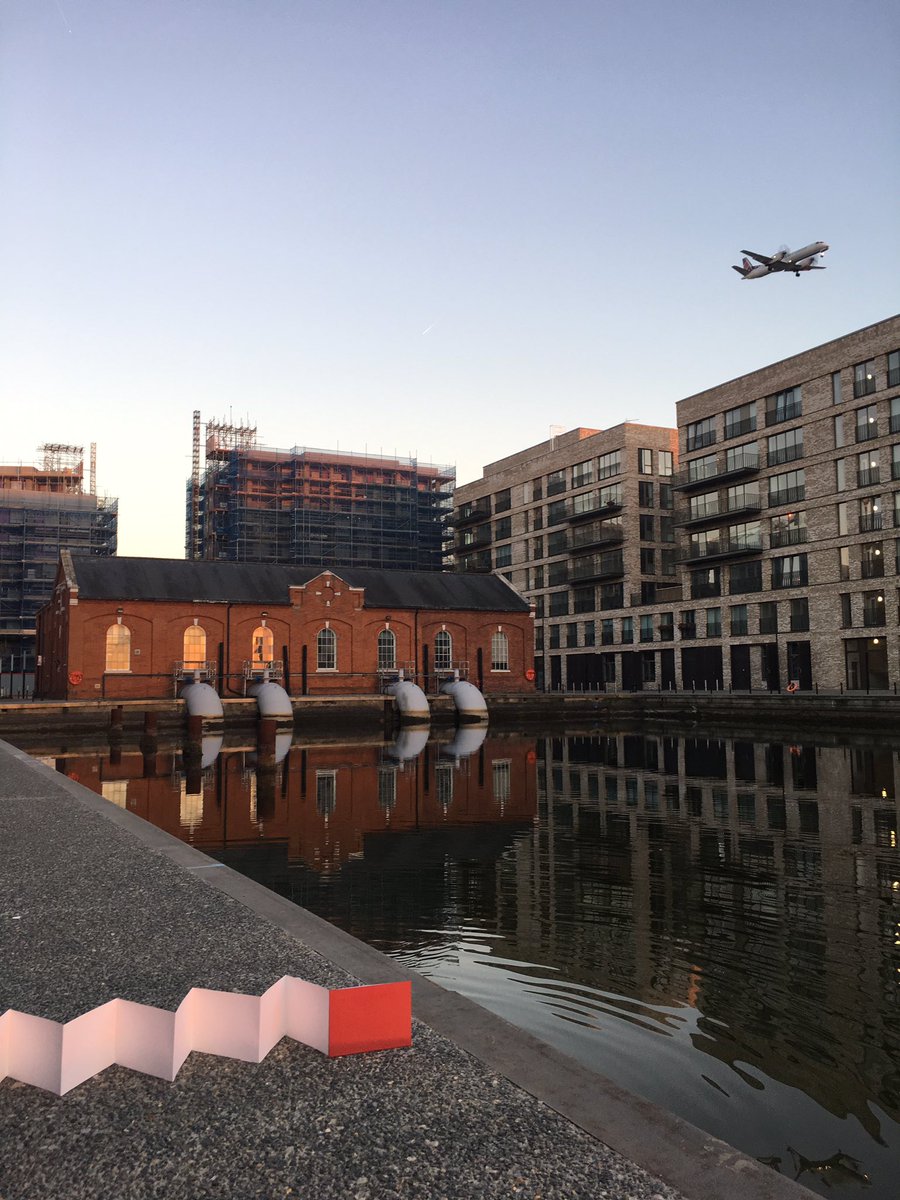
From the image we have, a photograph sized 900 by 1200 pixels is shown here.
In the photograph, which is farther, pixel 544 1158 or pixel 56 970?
pixel 56 970

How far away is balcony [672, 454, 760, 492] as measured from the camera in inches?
2157

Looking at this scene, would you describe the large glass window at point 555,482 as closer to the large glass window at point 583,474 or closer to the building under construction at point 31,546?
the large glass window at point 583,474

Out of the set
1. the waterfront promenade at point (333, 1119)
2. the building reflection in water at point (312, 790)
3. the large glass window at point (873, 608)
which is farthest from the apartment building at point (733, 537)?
the waterfront promenade at point (333, 1119)

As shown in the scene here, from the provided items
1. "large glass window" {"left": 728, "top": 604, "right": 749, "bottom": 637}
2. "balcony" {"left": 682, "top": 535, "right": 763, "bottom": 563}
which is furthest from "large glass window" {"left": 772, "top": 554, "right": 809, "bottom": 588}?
"large glass window" {"left": 728, "top": 604, "right": 749, "bottom": 637}

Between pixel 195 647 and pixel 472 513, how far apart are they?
41.1 metres

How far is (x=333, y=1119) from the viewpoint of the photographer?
3568mm

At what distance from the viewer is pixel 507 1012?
6570mm

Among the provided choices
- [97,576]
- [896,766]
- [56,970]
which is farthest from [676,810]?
[97,576]

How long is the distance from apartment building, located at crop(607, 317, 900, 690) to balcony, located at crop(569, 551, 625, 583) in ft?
17.8

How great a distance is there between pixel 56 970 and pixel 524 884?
6.33 meters

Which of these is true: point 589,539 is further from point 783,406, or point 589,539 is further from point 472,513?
point 783,406

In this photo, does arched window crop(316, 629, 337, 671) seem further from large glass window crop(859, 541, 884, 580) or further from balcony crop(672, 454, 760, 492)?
large glass window crop(859, 541, 884, 580)

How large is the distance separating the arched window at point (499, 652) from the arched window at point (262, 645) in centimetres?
1379

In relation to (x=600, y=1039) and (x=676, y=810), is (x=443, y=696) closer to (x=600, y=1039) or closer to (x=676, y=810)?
(x=676, y=810)
